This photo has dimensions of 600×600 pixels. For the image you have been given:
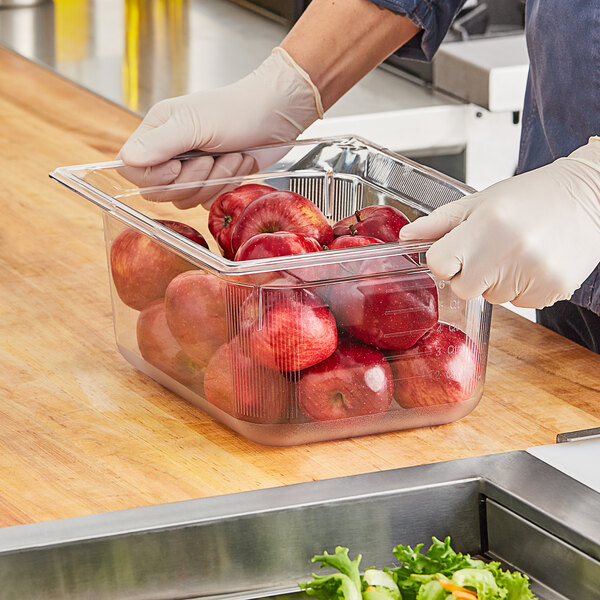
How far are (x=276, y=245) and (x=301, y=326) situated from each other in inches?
3.2

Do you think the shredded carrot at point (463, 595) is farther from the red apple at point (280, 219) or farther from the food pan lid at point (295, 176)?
the red apple at point (280, 219)

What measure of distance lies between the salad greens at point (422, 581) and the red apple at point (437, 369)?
0.22 m

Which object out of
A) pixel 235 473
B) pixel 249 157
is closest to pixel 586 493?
pixel 235 473

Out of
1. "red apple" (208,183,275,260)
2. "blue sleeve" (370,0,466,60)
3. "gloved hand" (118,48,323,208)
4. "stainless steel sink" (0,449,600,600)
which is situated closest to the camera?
"stainless steel sink" (0,449,600,600)

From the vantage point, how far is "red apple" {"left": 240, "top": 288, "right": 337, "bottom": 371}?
0.92 metres

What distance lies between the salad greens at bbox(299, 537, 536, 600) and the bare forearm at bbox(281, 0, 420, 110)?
0.88 metres

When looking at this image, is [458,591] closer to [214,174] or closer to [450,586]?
[450,586]

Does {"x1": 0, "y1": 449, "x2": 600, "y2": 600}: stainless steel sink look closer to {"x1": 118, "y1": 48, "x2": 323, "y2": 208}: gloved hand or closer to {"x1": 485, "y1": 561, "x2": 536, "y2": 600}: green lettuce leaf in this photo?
{"x1": 485, "y1": 561, "x2": 536, "y2": 600}: green lettuce leaf

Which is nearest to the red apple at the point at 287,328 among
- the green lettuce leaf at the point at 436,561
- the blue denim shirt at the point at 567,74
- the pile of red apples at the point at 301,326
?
the pile of red apples at the point at 301,326

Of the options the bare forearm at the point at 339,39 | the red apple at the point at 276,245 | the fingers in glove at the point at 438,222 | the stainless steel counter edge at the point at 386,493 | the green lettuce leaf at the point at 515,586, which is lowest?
the stainless steel counter edge at the point at 386,493

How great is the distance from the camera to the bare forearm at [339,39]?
1.51 m

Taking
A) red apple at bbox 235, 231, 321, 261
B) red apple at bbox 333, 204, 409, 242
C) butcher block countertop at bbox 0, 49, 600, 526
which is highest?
red apple at bbox 235, 231, 321, 261

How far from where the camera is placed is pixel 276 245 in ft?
3.16

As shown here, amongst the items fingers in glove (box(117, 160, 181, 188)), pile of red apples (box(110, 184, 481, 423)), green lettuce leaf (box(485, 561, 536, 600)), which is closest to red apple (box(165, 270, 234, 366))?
pile of red apples (box(110, 184, 481, 423))
